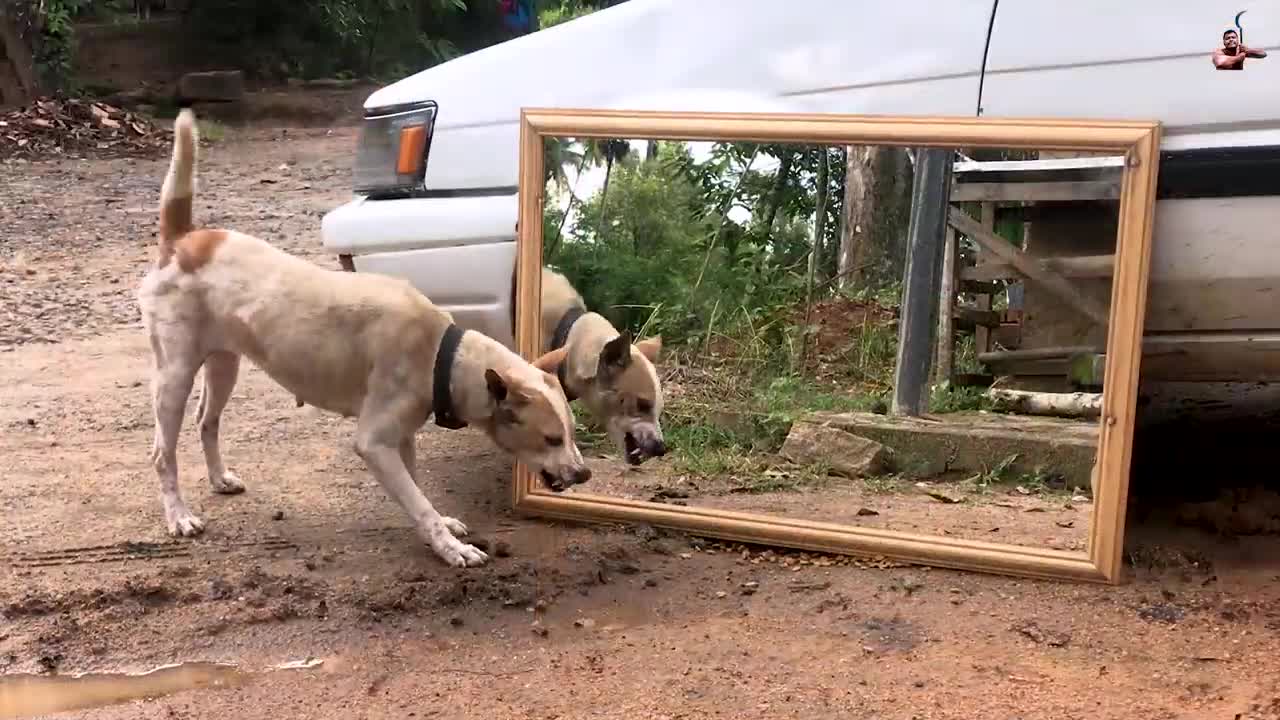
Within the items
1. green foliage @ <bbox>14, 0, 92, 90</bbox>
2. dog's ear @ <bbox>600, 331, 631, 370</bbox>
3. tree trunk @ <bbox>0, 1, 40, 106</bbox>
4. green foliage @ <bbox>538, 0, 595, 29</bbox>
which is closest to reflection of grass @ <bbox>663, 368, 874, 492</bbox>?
dog's ear @ <bbox>600, 331, 631, 370</bbox>

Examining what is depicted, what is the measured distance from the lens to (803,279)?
15.7 ft

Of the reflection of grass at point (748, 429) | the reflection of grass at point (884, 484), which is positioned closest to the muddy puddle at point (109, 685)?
the reflection of grass at point (748, 429)

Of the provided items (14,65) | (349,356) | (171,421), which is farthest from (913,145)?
(14,65)

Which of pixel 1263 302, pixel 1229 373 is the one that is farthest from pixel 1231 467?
pixel 1263 302

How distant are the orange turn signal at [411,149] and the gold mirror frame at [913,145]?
0.38 metres

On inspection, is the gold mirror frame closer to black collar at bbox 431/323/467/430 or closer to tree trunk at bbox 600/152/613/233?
tree trunk at bbox 600/152/613/233

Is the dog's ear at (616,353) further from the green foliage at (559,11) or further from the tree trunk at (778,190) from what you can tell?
the green foliage at (559,11)

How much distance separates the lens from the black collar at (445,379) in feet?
14.7

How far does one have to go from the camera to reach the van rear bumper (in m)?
4.80

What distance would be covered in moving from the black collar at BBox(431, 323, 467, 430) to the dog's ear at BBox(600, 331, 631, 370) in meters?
0.56

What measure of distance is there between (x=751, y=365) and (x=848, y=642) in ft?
4.28

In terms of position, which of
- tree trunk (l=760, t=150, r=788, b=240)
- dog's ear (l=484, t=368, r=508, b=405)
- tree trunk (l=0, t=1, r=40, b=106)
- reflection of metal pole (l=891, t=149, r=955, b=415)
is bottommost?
dog's ear (l=484, t=368, r=508, b=405)

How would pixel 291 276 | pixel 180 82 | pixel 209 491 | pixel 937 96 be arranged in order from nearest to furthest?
pixel 937 96 → pixel 291 276 → pixel 209 491 → pixel 180 82

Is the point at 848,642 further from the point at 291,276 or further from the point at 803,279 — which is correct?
the point at 291,276
